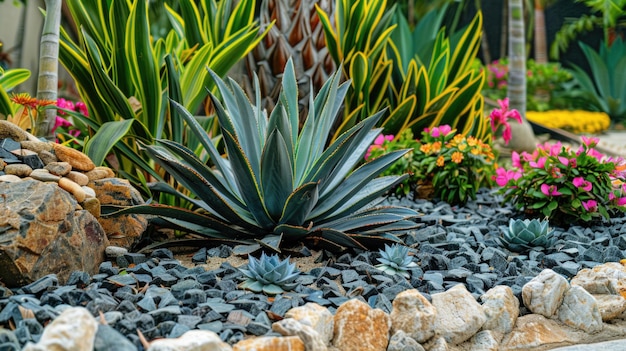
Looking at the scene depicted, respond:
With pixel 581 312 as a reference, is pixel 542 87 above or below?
→ above

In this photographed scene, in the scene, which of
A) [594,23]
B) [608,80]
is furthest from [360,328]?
[594,23]

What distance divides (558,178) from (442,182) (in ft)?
2.21

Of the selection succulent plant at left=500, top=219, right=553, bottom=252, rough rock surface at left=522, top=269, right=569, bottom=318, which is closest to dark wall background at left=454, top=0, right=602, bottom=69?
succulent plant at left=500, top=219, right=553, bottom=252

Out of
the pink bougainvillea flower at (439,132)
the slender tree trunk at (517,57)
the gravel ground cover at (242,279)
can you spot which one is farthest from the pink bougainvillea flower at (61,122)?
Result: the slender tree trunk at (517,57)

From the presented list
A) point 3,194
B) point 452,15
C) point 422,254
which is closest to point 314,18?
point 422,254

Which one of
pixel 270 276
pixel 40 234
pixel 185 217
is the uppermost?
pixel 40 234

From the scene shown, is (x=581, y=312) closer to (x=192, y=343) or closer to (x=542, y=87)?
(x=192, y=343)

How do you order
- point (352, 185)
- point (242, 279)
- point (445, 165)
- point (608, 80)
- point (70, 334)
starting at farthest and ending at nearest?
1. point (608, 80)
2. point (445, 165)
3. point (352, 185)
4. point (242, 279)
5. point (70, 334)

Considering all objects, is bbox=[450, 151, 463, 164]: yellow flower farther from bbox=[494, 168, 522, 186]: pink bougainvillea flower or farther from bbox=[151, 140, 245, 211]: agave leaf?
bbox=[151, 140, 245, 211]: agave leaf

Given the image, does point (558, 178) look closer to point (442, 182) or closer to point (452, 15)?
point (442, 182)

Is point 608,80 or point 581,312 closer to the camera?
point 581,312

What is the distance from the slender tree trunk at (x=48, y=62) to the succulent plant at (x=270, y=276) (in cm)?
139

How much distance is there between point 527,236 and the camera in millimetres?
2912

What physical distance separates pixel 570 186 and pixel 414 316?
1.66 meters
